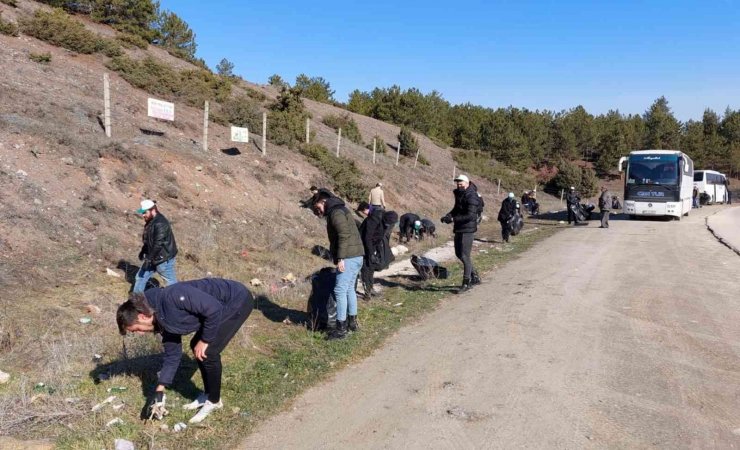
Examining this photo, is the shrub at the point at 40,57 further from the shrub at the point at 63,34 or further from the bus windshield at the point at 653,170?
the bus windshield at the point at 653,170

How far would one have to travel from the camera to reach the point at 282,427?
4438 mm

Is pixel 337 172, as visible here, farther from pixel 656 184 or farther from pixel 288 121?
pixel 656 184

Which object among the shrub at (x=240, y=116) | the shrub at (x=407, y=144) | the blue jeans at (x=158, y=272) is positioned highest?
the shrub at (x=407, y=144)

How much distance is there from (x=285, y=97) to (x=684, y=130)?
68.4 m

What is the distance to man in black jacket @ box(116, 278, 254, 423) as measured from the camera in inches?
160

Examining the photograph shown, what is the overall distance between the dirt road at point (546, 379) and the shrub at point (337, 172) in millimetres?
12191

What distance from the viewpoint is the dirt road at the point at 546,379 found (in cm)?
416

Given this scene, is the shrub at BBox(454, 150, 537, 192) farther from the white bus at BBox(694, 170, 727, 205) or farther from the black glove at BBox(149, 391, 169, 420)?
the black glove at BBox(149, 391, 169, 420)

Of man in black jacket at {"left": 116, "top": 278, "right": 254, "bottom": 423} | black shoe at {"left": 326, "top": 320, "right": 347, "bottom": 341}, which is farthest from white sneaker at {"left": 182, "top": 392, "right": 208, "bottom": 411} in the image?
black shoe at {"left": 326, "top": 320, "right": 347, "bottom": 341}

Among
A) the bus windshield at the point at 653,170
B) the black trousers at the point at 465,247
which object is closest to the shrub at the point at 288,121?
the black trousers at the point at 465,247

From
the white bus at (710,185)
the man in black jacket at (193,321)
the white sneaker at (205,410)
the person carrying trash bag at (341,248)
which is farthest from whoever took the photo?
the white bus at (710,185)

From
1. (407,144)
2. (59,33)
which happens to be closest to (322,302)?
(59,33)

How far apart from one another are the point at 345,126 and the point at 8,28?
19.9 m

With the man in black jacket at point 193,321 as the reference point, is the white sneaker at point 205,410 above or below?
below
